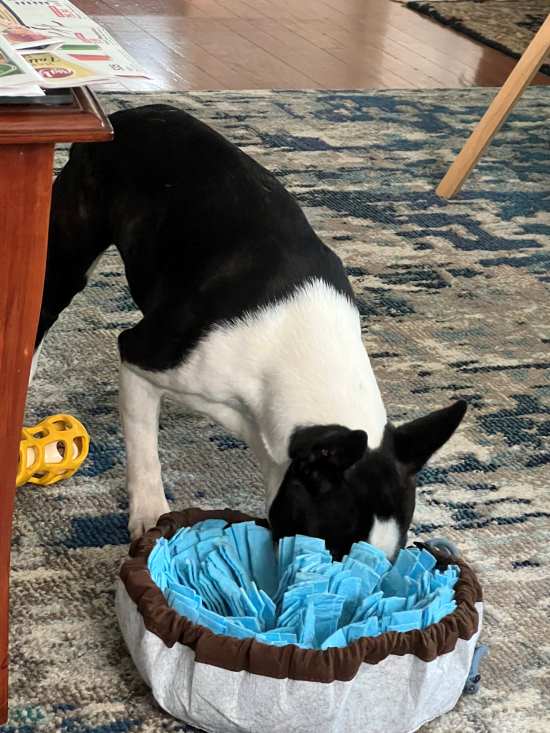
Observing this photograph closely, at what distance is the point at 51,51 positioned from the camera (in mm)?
1083

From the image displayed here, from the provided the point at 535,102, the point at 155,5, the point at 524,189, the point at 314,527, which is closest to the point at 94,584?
the point at 314,527

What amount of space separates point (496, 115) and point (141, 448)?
5.70 feet

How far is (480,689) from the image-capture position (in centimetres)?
143

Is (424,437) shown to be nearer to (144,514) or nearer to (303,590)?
(303,590)

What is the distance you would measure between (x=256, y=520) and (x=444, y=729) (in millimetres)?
347

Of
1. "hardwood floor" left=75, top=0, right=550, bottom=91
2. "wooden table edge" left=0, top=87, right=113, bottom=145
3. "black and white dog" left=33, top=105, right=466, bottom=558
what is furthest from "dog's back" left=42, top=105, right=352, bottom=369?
"hardwood floor" left=75, top=0, right=550, bottom=91

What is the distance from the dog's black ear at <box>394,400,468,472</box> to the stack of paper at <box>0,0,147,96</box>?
0.57 meters

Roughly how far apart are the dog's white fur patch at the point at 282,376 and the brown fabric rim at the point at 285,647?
231mm

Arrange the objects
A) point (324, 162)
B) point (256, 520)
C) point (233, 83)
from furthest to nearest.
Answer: point (233, 83)
point (324, 162)
point (256, 520)

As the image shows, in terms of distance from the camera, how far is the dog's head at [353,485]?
1346mm

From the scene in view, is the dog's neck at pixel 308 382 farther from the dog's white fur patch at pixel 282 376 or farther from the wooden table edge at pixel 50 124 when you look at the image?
the wooden table edge at pixel 50 124

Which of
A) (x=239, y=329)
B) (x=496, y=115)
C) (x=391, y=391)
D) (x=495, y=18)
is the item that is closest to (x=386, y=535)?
(x=239, y=329)

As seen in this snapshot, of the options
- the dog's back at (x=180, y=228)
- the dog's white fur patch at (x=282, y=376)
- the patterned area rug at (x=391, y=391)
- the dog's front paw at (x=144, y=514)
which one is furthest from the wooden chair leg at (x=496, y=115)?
the dog's front paw at (x=144, y=514)

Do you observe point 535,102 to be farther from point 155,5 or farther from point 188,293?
point 188,293
